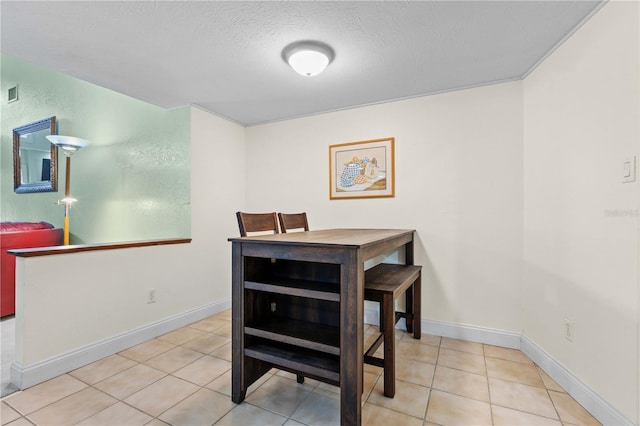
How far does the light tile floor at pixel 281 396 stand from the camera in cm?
141

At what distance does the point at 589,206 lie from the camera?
1.52 m

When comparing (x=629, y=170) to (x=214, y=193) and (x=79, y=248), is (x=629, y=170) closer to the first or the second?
(x=214, y=193)

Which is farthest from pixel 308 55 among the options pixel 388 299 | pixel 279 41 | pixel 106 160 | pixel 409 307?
pixel 106 160

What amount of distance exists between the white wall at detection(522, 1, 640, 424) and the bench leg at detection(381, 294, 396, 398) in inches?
41.5

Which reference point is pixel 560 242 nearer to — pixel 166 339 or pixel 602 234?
pixel 602 234

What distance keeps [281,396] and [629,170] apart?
7.03ft

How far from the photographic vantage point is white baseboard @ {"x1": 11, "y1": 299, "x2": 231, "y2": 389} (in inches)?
65.6

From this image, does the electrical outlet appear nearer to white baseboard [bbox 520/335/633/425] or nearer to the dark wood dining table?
white baseboard [bbox 520/335/633/425]

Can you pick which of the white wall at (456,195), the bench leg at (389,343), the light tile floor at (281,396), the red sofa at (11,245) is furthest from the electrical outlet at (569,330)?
the red sofa at (11,245)

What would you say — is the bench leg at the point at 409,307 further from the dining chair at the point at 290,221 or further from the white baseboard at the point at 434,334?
the dining chair at the point at 290,221

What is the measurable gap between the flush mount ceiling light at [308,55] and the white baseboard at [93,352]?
97.0 inches

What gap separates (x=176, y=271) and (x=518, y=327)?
10.0 feet

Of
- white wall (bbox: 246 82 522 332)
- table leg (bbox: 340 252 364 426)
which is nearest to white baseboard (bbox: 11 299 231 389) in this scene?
white wall (bbox: 246 82 522 332)

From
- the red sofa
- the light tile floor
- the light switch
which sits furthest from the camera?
the red sofa
